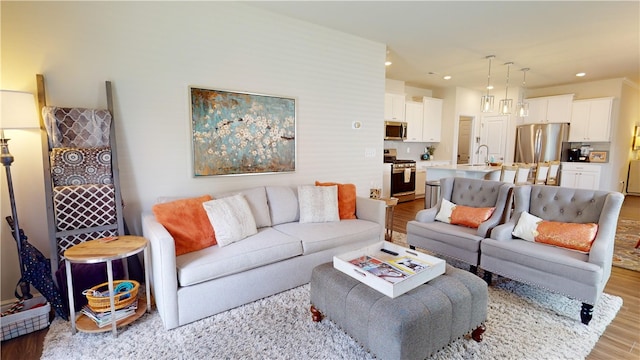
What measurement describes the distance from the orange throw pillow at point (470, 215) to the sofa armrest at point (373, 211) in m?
0.73

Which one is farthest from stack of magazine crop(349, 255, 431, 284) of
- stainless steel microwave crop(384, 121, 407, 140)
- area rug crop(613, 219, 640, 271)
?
stainless steel microwave crop(384, 121, 407, 140)

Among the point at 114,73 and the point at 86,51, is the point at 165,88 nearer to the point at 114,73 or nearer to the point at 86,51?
the point at 114,73

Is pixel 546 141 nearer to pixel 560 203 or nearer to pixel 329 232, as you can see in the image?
pixel 560 203

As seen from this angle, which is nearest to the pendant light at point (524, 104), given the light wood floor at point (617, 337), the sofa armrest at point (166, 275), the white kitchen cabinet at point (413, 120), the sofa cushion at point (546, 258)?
the white kitchen cabinet at point (413, 120)

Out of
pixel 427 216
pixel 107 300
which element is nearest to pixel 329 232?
pixel 427 216

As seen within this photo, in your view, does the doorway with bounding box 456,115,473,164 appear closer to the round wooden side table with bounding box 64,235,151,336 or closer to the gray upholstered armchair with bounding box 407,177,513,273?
the gray upholstered armchair with bounding box 407,177,513,273

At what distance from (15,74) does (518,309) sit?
4289 mm

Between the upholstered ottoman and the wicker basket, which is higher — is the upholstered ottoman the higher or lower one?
the higher one

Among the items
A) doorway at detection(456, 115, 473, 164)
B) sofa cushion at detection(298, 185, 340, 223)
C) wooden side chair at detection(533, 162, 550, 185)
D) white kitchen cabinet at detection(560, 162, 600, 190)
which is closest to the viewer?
sofa cushion at detection(298, 185, 340, 223)

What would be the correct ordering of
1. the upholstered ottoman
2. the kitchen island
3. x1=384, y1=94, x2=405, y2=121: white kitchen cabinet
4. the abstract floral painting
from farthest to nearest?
x1=384, y1=94, x2=405, y2=121: white kitchen cabinet, the kitchen island, the abstract floral painting, the upholstered ottoman

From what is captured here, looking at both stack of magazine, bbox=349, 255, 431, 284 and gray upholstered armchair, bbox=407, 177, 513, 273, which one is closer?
stack of magazine, bbox=349, 255, 431, 284

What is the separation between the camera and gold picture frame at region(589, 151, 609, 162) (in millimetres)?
6832

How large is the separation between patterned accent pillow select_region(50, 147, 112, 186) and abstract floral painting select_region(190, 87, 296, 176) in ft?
2.50

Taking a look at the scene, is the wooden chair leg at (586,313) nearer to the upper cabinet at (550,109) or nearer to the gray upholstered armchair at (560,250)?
the gray upholstered armchair at (560,250)
